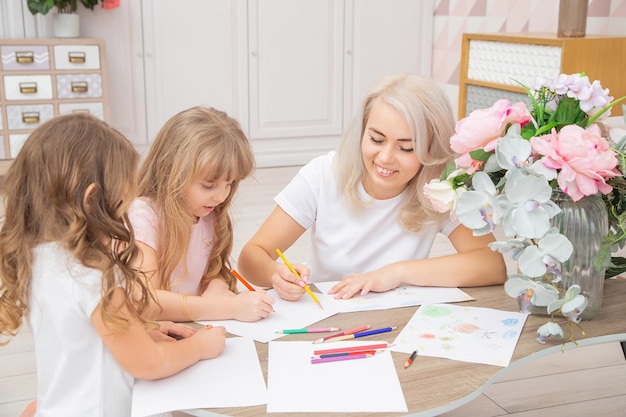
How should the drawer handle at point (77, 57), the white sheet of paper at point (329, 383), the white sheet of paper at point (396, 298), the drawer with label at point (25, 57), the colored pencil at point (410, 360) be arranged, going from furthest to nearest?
1. the drawer handle at point (77, 57)
2. the drawer with label at point (25, 57)
3. the white sheet of paper at point (396, 298)
4. the colored pencil at point (410, 360)
5. the white sheet of paper at point (329, 383)

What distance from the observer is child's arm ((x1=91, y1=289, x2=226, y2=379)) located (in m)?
1.08

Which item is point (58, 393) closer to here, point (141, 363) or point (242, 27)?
point (141, 363)

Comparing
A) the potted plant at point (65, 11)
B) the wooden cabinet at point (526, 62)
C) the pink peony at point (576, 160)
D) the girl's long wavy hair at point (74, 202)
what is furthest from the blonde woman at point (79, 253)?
the potted plant at point (65, 11)

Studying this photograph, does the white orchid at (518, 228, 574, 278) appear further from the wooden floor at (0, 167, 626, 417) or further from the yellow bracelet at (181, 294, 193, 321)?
the wooden floor at (0, 167, 626, 417)

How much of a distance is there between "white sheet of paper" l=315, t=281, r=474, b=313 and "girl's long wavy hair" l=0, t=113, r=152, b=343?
421mm

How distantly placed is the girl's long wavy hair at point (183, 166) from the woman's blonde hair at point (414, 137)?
0.91 ft

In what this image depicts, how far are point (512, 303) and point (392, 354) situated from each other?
35cm

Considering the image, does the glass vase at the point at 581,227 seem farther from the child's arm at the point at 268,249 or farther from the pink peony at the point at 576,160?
the child's arm at the point at 268,249

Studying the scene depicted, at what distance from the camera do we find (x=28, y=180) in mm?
1080

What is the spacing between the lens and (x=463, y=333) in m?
1.26

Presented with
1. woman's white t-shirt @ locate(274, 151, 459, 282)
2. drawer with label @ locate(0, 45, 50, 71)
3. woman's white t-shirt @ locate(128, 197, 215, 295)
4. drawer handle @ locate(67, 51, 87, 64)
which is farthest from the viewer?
drawer handle @ locate(67, 51, 87, 64)

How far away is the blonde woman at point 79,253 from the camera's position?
1.07m

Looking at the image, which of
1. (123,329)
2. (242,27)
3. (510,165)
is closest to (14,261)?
(123,329)

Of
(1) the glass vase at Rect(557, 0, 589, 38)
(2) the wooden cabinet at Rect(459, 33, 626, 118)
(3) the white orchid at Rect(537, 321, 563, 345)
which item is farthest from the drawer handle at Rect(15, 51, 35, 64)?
(3) the white orchid at Rect(537, 321, 563, 345)
